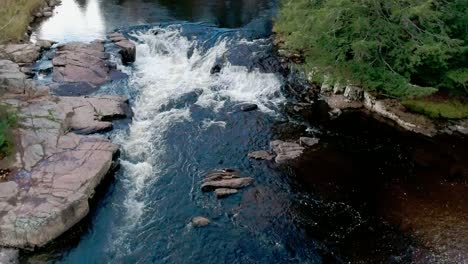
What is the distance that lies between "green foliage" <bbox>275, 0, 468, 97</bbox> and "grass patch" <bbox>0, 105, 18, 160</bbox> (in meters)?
12.6

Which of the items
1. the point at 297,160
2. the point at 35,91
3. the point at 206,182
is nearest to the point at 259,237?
the point at 206,182

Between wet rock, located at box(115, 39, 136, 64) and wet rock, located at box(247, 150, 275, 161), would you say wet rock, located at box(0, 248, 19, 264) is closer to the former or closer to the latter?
wet rock, located at box(247, 150, 275, 161)

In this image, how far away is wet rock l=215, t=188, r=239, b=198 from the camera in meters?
16.0

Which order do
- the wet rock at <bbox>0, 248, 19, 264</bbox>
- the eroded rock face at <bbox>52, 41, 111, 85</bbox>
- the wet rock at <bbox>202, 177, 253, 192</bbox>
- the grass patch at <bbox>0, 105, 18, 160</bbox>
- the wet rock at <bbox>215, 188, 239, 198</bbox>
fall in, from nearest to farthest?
the wet rock at <bbox>0, 248, 19, 264</bbox> < the wet rock at <bbox>215, 188, 239, 198</bbox> < the grass patch at <bbox>0, 105, 18, 160</bbox> < the wet rock at <bbox>202, 177, 253, 192</bbox> < the eroded rock face at <bbox>52, 41, 111, 85</bbox>

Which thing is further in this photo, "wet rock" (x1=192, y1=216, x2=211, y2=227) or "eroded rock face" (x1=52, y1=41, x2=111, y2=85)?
"eroded rock face" (x1=52, y1=41, x2=111, y2=85)

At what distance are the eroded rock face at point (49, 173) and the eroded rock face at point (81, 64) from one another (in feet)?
12.2

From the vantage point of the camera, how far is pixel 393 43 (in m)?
20.3

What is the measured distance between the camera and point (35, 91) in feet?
68.0

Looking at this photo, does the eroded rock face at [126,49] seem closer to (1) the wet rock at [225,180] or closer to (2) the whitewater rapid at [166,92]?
(2) the whitewater rapid at [166,92]

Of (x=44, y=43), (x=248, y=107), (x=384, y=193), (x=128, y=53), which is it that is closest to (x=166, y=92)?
(x=248, y=107)

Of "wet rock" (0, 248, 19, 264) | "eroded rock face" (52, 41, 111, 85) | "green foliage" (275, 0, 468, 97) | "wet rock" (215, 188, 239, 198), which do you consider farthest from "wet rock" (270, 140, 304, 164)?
"eroded rock face" (52, 41, 111, 85)

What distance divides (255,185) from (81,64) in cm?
1324

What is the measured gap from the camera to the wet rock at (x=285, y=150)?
60.0 ft

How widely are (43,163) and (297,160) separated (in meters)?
9.31
